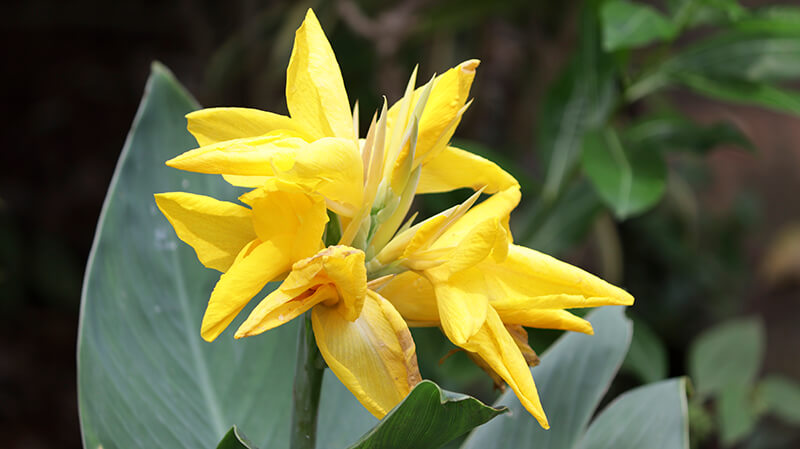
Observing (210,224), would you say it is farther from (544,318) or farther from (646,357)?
(646,357)

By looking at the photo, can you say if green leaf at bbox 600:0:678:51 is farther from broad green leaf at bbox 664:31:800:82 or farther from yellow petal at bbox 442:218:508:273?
yellow petal at bbox 442:218:508:273

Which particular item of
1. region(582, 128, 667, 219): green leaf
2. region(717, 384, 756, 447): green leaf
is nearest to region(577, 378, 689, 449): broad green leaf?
region(582, 128, 667, 219): green leaf

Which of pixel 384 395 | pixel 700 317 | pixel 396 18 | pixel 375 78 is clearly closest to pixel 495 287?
pixel 384 395

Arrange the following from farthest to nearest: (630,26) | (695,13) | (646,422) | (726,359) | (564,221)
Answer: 1. (726,359)
2. (564,221)
3. (695,13)
4. (630,26)
5. (646,422)

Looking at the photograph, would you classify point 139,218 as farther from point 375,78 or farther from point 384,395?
point 375,78

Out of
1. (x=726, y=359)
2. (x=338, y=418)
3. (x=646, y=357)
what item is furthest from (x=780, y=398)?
(x=338, y=418)

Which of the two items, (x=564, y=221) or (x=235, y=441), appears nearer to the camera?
(x=235, y=441)

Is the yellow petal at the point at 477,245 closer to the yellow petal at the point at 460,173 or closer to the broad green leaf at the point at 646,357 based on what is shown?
the yellow petal at the point at 460,173
